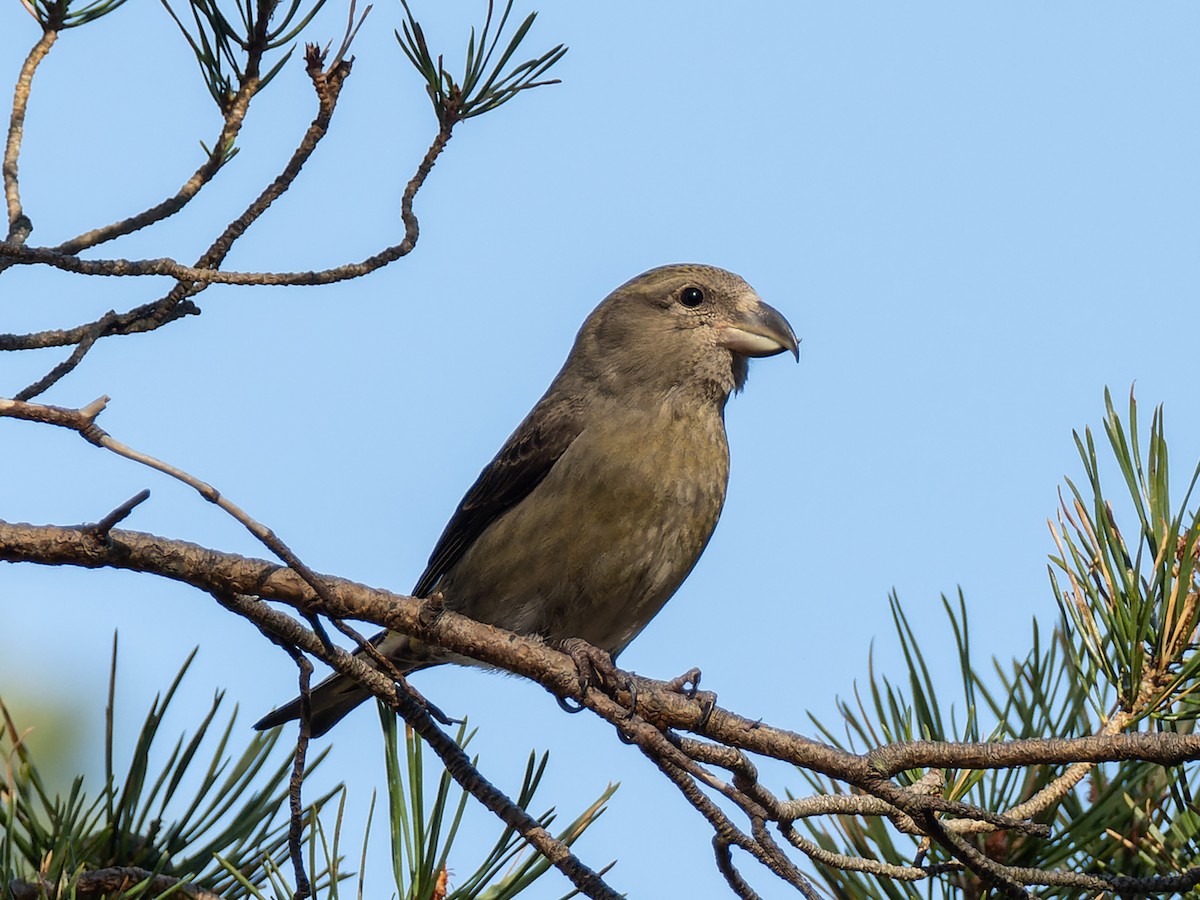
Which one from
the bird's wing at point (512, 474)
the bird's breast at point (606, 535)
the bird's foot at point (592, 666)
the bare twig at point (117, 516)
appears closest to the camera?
the bare twig at point (117, 516)

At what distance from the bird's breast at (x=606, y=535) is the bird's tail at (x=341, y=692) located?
0.25 m

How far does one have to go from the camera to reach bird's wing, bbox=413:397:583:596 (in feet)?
A: 16.5

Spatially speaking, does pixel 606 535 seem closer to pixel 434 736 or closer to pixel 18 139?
pixel 434 736

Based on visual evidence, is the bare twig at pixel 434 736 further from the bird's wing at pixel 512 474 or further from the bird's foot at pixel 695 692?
the bird's wing at pixel 512 474

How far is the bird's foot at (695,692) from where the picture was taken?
115 inches

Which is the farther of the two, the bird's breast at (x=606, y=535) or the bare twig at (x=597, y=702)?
the bird's breast at (x=606, y=535)

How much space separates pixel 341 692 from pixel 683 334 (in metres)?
1.92

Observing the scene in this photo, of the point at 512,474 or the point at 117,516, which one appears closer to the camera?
the point at 117,516

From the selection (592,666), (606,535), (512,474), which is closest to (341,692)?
(512,474)

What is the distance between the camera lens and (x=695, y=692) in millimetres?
3320

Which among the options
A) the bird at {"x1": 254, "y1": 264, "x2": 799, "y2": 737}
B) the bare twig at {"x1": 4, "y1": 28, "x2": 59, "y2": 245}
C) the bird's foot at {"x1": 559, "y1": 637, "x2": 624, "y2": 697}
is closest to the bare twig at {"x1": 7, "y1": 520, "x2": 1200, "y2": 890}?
the bird's foot at {"x1": 559, "y1": 637, "x2": 624, "y2": 697}

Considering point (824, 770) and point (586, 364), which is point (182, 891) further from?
point (586, 364)

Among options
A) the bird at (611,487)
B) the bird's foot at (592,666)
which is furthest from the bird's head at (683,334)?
the bird's foot at (592,666)

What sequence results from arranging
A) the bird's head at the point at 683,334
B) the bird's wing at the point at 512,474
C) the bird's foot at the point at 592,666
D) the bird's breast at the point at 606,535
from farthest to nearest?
the bird's head at the point at 683,334 → the bird's wing at the point at 512,474 → the bird's breast at the point at 606,535 → the bird's foot at the point at 592,666
